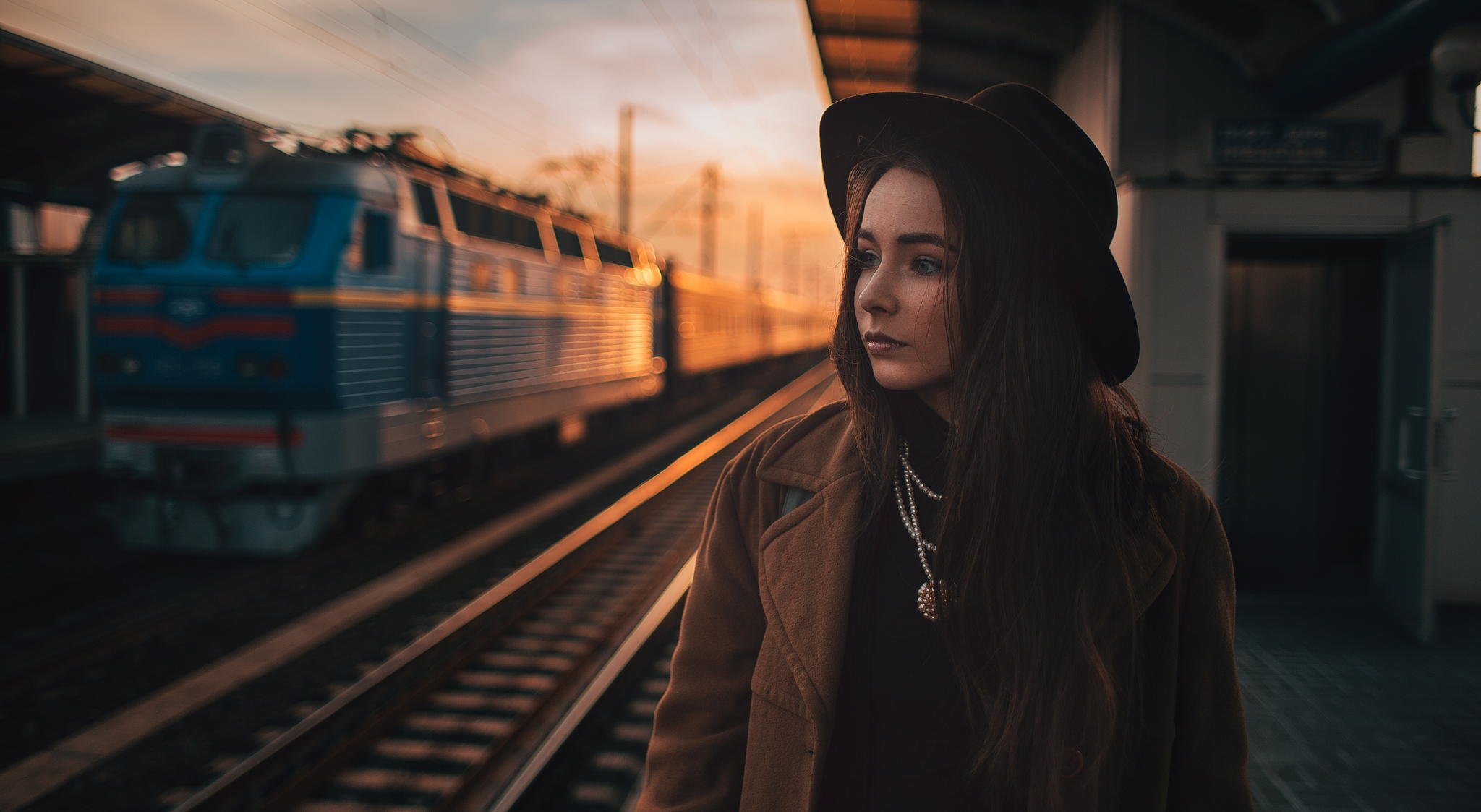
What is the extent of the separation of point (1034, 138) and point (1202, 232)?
4.69m

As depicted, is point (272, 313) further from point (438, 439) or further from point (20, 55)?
point (20, 55)

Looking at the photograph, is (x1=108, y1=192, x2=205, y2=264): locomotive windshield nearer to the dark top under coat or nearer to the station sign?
the station sign

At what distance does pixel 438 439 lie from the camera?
920 centimetres

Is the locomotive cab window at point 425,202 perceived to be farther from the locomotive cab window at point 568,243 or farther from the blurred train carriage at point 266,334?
the locomotive cab window at point 568,243

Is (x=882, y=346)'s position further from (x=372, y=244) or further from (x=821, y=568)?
(x=372, y=244)

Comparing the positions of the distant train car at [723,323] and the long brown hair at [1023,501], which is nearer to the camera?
the long brown hair at [1023,501]

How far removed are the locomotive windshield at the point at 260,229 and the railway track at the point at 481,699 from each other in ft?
10.2

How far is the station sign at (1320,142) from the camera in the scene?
5.79 metres

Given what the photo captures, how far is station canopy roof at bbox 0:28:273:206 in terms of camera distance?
31.3 feet

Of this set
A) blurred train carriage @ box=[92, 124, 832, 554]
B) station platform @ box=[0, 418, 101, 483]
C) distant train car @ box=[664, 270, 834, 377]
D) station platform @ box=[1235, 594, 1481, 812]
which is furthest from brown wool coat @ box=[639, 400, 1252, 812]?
station platform @ box=[0, 418, 101, 483]

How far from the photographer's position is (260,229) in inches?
304

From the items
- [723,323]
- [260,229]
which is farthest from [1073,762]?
[723,323]

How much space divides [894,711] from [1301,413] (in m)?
6.23

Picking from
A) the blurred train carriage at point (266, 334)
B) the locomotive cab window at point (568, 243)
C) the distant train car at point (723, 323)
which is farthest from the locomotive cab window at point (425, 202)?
the distant train car at point (723, 323)
